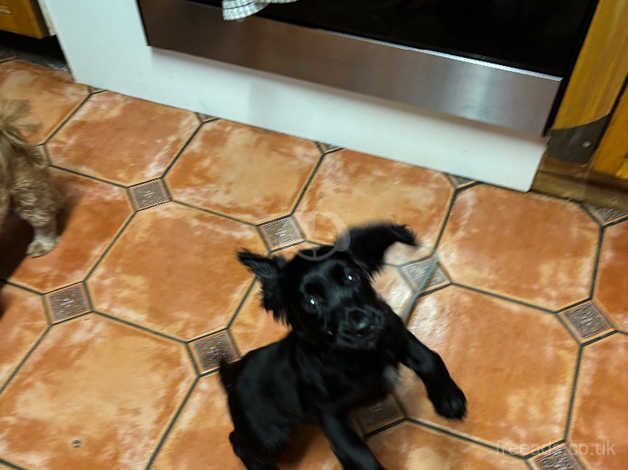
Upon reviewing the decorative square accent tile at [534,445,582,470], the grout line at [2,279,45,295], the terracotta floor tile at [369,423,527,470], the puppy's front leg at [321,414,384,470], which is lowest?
the terracotta floor tile at [369,423,527,470]

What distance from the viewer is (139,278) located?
1.35 meters

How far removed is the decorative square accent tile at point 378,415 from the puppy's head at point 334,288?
275 mm

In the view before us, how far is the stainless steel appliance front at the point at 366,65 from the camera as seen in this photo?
1.23 meters

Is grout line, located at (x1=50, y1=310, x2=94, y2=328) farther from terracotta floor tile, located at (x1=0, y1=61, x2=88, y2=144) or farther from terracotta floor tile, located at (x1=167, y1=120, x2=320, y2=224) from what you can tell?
terracotta floor tile, located at (x1=0, y1=61, x2=88, y2=144)

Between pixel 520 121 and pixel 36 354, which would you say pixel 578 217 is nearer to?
pixel 520 121

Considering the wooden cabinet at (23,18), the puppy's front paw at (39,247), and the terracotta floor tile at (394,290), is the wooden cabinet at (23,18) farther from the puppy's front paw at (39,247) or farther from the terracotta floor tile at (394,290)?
the terracotta floor tile at (394,290)

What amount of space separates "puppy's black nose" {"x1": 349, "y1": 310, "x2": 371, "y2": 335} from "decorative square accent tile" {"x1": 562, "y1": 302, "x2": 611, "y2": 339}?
0.58m

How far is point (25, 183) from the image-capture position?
1.28 metres

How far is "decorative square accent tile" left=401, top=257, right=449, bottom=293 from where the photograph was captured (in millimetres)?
1301

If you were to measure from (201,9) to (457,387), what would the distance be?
951 mm

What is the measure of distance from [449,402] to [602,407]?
0.29m

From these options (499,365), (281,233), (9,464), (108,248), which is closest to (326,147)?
(281,233)

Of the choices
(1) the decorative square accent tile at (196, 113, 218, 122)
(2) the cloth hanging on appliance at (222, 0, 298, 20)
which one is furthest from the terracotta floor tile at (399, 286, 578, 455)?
(1) the decorative square accent tile at (196, 113, 218, 122)

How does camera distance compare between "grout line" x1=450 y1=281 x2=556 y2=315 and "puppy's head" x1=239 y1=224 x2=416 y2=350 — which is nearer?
"puppy's head" x1=239 y1=224 x2=416 y2=350
